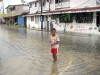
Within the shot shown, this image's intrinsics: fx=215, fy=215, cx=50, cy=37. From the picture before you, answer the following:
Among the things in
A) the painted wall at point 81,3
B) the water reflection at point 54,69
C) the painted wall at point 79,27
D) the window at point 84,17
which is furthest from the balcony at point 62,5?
the water reflection at point 54,69

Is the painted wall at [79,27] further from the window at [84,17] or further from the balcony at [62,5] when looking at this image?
the balcony at [62,5]

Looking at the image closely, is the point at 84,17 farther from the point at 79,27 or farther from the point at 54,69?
the point at 54,69

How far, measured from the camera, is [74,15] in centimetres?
3098

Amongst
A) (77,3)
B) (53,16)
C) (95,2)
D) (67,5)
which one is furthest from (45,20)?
(95,2)

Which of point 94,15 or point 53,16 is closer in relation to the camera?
point 94,15

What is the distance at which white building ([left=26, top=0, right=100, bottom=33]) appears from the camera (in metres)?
27.0

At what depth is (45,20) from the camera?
1619 inches

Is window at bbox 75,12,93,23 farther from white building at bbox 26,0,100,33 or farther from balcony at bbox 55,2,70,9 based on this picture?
balcony at bbox 55,2,70,9

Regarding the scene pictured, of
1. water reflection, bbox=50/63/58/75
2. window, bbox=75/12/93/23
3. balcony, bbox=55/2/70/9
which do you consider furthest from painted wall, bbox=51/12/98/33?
water reflection, bbox=50/63/58/75

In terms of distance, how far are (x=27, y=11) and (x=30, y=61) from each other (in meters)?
46.1

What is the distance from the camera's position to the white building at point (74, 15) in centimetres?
2702

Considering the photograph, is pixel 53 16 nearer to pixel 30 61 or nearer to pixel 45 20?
pixel 45 20

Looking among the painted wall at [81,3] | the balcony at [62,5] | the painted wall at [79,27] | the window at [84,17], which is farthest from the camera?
the balcony at [62,5]

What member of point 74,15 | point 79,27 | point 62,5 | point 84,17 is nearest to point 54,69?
point 84,17
